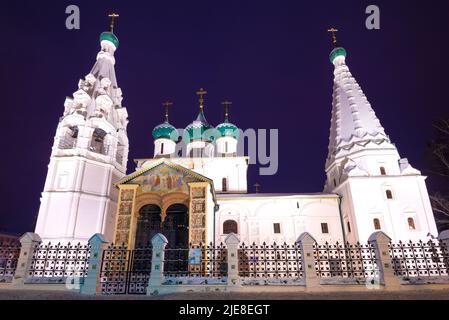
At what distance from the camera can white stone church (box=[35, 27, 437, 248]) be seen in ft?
52.3

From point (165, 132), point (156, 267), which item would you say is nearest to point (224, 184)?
point (165, 132)

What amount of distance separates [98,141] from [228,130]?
1155 cm

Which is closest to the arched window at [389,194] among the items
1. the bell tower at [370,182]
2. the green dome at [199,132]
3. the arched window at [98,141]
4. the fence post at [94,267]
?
the bell tower at [370,182]

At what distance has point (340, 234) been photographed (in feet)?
64.1

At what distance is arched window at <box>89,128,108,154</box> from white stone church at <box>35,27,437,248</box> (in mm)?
74

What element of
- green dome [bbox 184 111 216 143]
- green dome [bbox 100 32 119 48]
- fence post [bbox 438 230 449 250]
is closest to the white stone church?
green dome [bbox 184 111 216 143]

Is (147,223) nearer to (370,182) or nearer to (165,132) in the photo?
(165,132)

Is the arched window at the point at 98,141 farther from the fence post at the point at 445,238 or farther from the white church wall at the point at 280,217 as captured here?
the fence post at the point at 445,238

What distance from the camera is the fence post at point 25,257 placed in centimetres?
927

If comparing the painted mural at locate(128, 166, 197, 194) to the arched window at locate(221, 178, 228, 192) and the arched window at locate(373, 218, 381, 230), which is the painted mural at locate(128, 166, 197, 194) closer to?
the arched window at locate(221, 178, 228, 192)

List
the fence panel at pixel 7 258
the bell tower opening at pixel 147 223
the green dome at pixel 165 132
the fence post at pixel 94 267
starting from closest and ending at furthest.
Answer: the fence post at pixel 94 267 → the fence panel at pixel 7 258 → the bell tower opening at pixel 147 223 → the green dome at pixel 165 132

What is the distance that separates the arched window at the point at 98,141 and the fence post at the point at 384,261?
63.0ft

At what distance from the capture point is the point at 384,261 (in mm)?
9039
